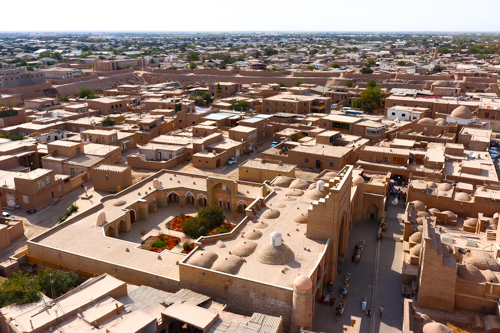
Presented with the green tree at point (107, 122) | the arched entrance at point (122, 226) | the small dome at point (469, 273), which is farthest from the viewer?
the green tree at point (107, 122)

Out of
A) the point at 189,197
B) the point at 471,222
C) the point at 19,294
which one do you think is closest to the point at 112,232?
the point at 189,197

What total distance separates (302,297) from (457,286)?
27.2 feet

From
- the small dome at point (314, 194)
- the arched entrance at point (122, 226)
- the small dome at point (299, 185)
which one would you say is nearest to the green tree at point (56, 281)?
the arched entrance at point (122, 226)

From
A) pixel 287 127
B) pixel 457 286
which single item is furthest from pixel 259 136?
pixel 457 286

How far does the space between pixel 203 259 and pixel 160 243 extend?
267 inches

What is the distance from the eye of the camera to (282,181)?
31.7 m

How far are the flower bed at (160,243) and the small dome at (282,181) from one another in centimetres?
876

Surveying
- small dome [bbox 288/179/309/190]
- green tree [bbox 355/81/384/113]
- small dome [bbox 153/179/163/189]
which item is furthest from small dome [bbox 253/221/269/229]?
green tree [bbox 355/81/384/113]

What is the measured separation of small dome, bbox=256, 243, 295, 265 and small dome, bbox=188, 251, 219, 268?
7.92 ft

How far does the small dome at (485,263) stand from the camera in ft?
70.3

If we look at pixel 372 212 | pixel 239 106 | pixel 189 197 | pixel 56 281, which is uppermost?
pixel 239 106

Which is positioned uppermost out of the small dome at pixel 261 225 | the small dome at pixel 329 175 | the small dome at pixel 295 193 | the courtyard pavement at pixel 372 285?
the small dome at pixel 329 175

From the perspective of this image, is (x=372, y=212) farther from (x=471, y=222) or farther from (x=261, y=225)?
(x=261, y=225)

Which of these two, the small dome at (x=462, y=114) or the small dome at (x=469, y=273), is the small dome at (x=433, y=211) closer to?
the small dome at (x=469, y=273)
